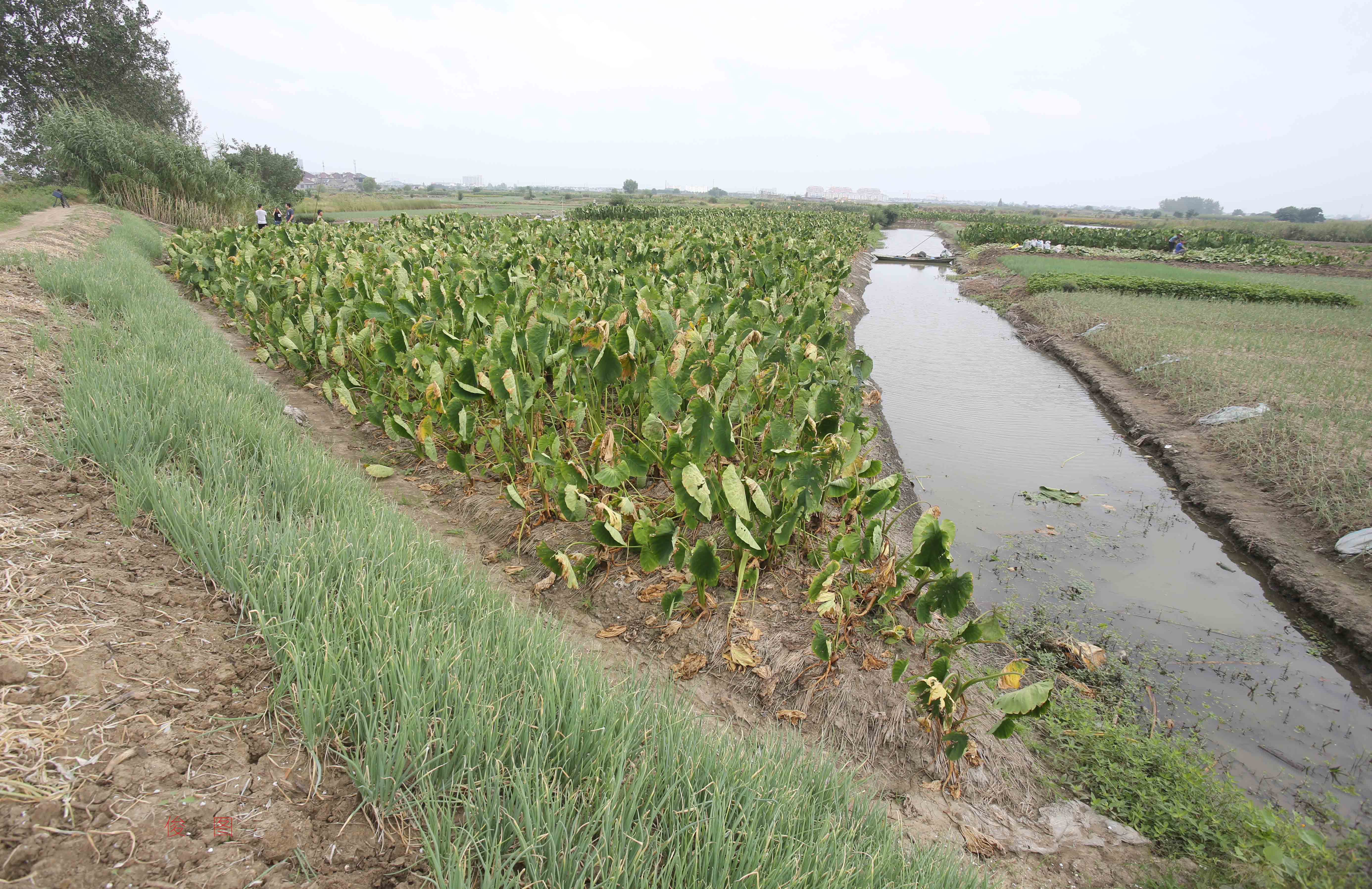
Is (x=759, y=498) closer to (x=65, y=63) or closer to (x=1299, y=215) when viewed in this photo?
(x=65, y=63)

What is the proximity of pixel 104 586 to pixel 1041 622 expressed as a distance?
4.77 meters

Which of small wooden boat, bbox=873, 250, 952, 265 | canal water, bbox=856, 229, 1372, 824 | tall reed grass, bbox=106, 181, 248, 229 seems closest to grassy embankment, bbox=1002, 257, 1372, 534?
canal water, bbox=856, 229, 1372, 824

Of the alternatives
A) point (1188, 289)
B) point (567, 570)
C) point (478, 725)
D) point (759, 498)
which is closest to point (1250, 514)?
point (759, 498)

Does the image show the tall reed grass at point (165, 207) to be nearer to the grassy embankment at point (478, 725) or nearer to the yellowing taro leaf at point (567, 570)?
the grassy embankment at point (478, 725)

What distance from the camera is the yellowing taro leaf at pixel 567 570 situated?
127 inches

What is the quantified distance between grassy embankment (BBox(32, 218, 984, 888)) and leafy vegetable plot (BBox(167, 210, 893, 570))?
40.9 inches

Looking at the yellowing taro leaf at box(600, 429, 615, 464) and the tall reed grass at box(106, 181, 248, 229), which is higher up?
the tall reed grass at box(106, 181, 248, 229)

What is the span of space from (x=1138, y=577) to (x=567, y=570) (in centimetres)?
440

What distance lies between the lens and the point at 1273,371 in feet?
30.0

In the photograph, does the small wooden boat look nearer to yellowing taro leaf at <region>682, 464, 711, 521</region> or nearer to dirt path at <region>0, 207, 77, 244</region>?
dirt path at <region>0, 207, 77, 244</region>

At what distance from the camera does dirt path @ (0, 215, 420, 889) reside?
1.34 meters

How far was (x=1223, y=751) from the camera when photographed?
333 centimetres

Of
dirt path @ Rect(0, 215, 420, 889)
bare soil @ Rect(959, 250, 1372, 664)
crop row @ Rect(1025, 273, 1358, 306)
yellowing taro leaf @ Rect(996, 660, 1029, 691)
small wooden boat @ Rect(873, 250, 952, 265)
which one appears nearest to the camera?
dirt path @ Rect(0, 215, 420, 889)

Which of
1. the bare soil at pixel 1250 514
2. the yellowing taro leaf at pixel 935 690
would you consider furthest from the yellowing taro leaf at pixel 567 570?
the bare soil at pixel 1250 514
